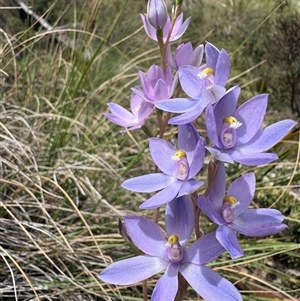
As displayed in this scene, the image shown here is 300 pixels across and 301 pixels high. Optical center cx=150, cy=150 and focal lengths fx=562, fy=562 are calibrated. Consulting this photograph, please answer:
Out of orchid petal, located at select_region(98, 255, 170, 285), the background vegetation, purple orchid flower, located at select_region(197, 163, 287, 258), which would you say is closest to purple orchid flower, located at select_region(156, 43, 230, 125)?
purple orchid flower, located at select_region(197, 163, 287, 258)

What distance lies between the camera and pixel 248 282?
1.68m

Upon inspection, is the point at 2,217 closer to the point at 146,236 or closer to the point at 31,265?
the point at 31,265

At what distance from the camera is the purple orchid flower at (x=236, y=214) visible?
2.65ft

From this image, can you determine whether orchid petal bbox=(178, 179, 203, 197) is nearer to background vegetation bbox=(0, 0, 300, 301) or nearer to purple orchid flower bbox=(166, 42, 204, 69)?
purple orchid flower bbox=(166, 42, 204, 69)

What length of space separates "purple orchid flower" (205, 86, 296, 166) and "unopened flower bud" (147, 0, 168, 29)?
0.74ft

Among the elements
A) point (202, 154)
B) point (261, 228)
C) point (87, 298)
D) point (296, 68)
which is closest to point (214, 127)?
point (202, 154)

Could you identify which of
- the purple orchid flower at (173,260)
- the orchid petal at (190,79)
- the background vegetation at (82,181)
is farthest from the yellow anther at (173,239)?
the background vegetation at (82,181)

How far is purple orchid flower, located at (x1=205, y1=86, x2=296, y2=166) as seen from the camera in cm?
83

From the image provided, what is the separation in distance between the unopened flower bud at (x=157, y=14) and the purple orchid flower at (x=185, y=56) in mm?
48

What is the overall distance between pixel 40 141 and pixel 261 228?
1.34 meters

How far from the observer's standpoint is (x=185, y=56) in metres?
1.00

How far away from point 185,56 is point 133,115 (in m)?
0.17

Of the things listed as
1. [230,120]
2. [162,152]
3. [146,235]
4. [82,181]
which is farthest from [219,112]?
[82,181]

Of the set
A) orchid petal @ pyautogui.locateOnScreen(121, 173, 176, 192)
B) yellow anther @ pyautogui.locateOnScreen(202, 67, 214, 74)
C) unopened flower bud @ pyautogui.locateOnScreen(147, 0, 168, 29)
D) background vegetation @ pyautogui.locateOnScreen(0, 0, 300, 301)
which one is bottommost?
background vegetation @ pyautogui.locateOnScreen(0, 0, 300, 301)
